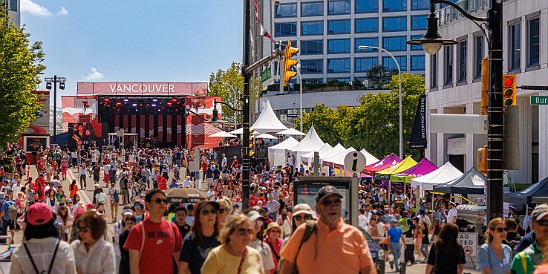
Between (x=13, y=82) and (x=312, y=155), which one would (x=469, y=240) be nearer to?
(x=312, y=155)

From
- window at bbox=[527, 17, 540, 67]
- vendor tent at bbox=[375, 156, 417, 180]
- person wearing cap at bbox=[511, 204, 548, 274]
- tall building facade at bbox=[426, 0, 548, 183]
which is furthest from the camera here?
window at bbox=[527, 17, 540, 67]

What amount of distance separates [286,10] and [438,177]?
88.2 metres

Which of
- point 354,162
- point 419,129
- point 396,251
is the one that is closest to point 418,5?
point 419,129

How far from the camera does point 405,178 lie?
115 ft

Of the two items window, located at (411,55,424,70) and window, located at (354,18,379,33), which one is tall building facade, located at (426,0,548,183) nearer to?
window, located at (354,18,379,33)

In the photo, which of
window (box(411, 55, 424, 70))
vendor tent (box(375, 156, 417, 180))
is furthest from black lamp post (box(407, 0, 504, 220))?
window (box(411, 55, 424, 70))

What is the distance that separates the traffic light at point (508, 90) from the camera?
1553 centimetres

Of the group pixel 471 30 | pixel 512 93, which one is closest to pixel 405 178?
pixel 471 30

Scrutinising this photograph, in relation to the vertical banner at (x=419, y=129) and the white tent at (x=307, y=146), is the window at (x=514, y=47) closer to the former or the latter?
the vertical banner at (x=419, y=129)

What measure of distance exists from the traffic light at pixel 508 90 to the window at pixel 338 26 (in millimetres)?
101572

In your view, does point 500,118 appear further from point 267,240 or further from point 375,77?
point 375,77

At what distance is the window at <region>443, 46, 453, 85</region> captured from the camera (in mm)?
51562

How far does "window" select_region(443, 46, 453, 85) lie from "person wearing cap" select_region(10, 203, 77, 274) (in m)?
44.8

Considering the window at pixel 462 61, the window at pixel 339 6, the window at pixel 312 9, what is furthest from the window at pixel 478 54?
the window at pixel 312 9
